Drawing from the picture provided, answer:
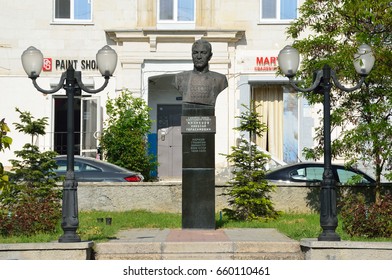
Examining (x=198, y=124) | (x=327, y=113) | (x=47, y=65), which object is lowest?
(x=198, y=124)

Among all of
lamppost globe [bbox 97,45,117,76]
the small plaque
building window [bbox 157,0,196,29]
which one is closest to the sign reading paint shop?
building window [bbox 157,0,196,29]

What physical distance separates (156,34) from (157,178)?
15.2 ft

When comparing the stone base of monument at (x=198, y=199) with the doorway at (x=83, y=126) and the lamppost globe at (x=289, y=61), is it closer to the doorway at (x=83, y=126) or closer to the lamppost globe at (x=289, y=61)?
the lamppost globe at (x=289, y=61)

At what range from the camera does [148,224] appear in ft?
59.9

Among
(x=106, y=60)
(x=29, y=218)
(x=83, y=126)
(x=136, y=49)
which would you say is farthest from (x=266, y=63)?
(x=29, y=218)

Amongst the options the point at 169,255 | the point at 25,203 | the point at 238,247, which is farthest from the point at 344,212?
the point at 25,203

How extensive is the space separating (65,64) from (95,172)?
6.86 m

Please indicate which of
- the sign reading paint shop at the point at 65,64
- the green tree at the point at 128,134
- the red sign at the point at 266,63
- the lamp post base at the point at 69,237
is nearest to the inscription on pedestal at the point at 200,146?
the lamp post base at the point at 69,237

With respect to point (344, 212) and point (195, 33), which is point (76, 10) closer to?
point (195, 33)

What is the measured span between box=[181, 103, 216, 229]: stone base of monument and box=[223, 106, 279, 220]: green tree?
6.78 ft

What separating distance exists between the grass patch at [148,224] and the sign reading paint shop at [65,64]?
8.63 metres

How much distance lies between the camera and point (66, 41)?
1129 inches

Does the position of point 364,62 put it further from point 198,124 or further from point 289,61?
point 198,124

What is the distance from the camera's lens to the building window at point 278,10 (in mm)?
28875
